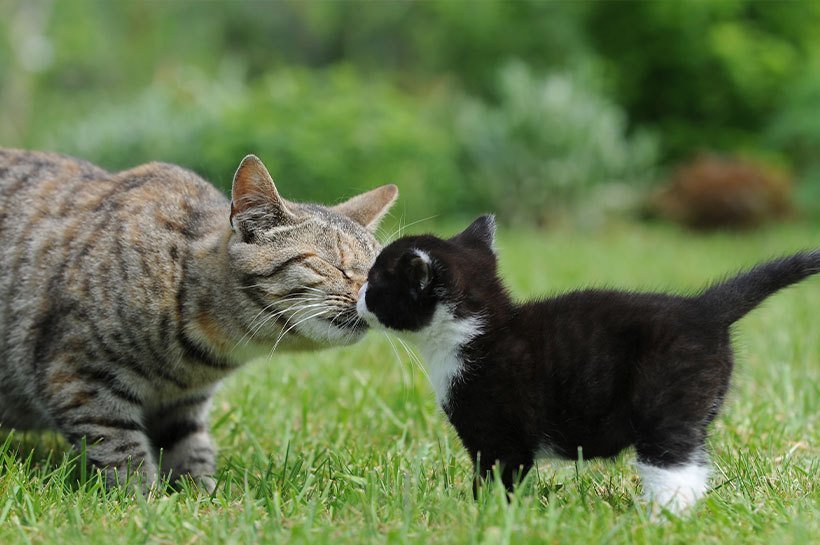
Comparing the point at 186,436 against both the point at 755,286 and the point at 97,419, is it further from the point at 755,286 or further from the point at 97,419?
the point at 755,286

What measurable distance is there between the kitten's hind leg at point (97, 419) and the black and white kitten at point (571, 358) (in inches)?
42.7

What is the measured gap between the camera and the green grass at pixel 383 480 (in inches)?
93.7

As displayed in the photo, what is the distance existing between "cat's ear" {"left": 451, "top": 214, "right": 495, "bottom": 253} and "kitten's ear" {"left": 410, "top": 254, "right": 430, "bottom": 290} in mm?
312

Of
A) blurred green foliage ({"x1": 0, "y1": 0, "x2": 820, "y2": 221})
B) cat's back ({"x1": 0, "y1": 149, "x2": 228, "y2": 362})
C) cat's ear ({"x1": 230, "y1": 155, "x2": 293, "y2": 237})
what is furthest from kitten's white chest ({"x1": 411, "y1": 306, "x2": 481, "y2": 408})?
blurred green foliage ({"x1": 0, "y1": 0, "x2": 820, "y2": 221})

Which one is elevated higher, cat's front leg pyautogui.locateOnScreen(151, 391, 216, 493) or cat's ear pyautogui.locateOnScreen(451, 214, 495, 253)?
cat's ear pyautogui.locateOnScreen(451, 214, 495, 253)

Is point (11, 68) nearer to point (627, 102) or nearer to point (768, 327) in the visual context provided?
point (627, 102)

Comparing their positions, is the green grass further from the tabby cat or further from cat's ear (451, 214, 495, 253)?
cat's ear (451, 214, 495, 253)

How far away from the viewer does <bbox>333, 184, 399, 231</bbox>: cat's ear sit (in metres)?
3.67

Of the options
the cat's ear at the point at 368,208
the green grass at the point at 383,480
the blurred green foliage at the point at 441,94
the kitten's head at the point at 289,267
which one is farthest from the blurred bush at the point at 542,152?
the kitten's head at the point at 289,267

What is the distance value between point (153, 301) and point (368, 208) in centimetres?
93

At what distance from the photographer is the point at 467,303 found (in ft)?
9.16

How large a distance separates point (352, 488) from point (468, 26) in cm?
1310

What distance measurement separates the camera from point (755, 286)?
8.92 ft

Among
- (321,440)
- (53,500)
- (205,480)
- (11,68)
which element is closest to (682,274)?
(321,440)
